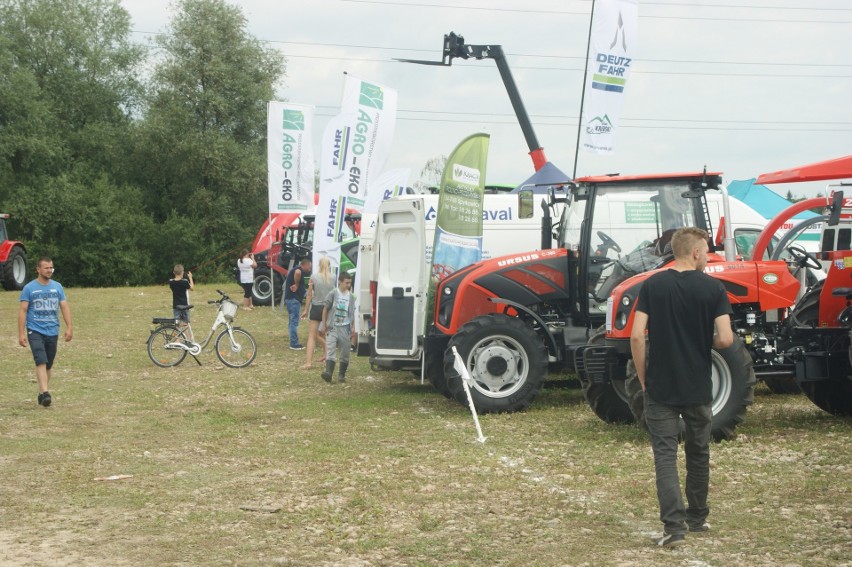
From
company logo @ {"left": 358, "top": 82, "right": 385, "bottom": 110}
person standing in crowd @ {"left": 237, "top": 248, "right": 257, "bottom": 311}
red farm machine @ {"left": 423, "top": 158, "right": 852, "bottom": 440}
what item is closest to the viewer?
red farm machine @ {"left": 423, "top": 158, "right": 852, "bottom": 440}

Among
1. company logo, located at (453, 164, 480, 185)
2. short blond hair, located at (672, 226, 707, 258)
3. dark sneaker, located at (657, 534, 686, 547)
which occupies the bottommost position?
dark sneaker, located at (657, 534, 686, 547)

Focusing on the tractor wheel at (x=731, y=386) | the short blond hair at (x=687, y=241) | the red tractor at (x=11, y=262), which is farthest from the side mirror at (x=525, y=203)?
the red tractor at (x=11, y=262)

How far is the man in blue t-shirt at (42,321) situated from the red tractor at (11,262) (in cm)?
2743

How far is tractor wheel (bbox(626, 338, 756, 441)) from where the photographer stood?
945cm

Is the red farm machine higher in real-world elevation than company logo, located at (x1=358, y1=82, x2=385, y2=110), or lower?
lower

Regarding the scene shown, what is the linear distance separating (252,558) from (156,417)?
21.5 ft

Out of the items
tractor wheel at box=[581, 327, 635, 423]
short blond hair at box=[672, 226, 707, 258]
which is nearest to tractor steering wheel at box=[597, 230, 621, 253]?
tractor wheel at box=[581, 327, 635, 423]

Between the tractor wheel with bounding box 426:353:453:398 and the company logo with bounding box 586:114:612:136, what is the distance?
259 inches

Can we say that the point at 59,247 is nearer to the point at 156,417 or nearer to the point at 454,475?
the point at 156,417

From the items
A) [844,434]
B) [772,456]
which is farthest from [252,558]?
[844,434]

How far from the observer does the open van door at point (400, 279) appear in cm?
1378

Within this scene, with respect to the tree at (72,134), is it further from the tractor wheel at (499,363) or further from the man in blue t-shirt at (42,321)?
the tractor wheel at (499,363)

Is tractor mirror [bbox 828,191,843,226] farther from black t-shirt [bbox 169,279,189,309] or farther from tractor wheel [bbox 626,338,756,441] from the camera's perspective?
black t-shirt [bbox 169,279,189,309]

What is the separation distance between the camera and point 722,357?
9547 mm
